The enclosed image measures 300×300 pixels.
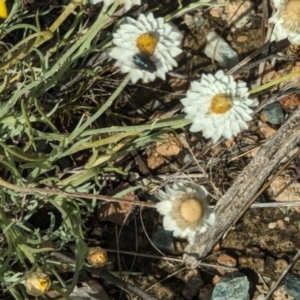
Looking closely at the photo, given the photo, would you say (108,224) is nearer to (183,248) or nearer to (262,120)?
(183,248)

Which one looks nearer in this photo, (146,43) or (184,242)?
(146,43)

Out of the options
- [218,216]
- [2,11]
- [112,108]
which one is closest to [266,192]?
[218,216]

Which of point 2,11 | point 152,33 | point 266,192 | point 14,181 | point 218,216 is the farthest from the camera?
point 266,192

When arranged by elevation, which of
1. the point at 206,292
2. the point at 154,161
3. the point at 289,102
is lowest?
the point at 206,292

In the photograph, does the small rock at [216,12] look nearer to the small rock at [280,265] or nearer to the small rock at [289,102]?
the small rock at [289,102]

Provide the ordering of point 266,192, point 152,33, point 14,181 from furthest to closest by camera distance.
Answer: point 266,192 → point 14,181 → point 152,33

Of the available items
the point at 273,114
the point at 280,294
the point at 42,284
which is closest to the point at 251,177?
the point at 273,114

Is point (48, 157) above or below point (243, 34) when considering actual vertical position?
below

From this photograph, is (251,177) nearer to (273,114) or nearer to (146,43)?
(273,114)
